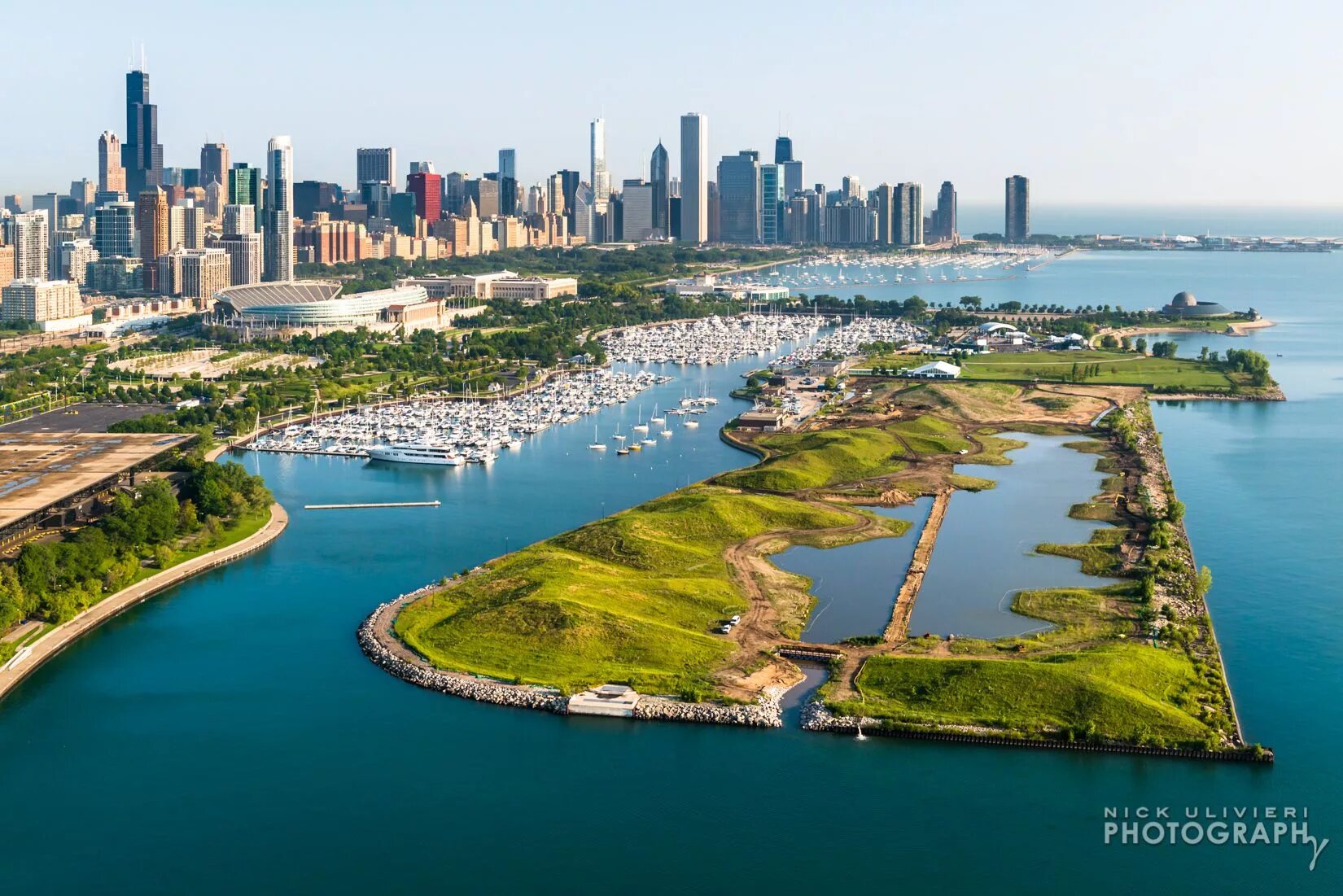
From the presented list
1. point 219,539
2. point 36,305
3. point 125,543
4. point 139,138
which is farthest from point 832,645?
point 139,138

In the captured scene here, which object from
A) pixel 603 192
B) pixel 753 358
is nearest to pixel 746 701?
pixel 753 358

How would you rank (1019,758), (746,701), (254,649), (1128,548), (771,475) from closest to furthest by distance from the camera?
(1019,758) → (746,701) → (254,649) → (1128,548) → (771,475)

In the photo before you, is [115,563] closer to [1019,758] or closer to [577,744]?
[577,744]

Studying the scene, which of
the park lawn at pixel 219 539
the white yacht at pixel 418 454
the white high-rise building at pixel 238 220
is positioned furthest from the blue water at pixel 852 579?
the white high-rise building at pixel 238 220

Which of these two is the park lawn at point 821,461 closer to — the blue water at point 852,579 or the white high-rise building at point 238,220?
the blue water at point 852,579

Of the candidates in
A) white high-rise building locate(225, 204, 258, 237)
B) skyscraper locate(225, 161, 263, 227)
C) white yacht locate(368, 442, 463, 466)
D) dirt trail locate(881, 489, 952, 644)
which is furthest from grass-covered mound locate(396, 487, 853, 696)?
skyscraper locate(225, 161, 263, 227)

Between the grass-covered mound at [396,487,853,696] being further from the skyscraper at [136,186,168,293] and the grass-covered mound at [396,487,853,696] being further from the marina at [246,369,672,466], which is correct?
the skyscraper at [136,186,168,293]
